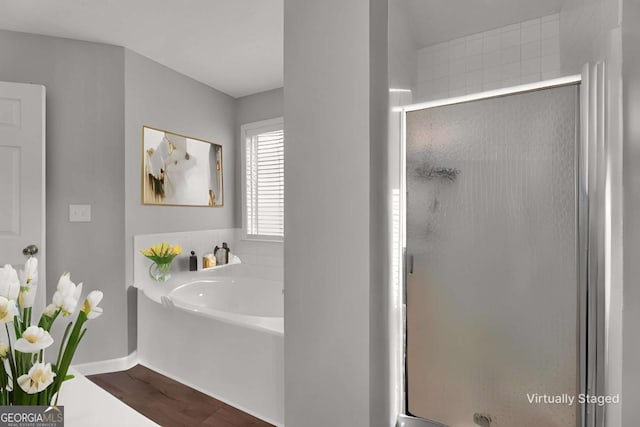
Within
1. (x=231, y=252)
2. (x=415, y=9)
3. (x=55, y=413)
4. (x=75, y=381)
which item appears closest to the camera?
(x=55, y=413)

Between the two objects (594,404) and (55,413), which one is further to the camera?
(594,404)

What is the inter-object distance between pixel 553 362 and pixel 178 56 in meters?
3.03

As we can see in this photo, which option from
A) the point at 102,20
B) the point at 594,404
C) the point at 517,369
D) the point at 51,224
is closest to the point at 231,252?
the point at 51,224

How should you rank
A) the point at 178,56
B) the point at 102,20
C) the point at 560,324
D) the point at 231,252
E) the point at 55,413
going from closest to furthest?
the point at 55,413 < the point at 560,324 < the point at 102,20 < the point at 178,56 < the point at 231,252

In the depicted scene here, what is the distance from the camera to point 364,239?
48.0 inches

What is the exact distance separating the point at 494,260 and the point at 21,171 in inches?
107

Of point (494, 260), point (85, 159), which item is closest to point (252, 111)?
point (85, 159)

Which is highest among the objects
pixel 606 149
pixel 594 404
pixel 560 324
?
pixel 606 149

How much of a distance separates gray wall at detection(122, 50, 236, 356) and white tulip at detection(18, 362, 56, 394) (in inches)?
88.6

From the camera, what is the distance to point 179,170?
3100 mm

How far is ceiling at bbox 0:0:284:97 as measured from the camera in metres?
2.11

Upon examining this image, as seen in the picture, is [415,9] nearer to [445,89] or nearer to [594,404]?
[445,89]

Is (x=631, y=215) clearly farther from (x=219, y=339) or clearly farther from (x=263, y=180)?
(x=263, y=180)

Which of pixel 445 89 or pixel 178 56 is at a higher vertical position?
pixel 178 56
